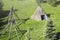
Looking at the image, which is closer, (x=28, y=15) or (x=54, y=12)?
(x=28, y=15)

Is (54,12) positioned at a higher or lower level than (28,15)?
lower

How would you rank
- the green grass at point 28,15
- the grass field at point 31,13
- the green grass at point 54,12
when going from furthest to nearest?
the green grass at point 54,12, the grass field at point 31,13, the green grass at point 28,15

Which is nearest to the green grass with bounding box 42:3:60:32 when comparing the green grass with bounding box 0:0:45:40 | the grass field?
the grass field

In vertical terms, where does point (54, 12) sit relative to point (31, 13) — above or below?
below

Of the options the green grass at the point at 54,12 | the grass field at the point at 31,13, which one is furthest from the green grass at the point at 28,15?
the green grass at the point at 54,12

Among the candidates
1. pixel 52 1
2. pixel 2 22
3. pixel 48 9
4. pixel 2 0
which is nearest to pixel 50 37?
pixel 2 22

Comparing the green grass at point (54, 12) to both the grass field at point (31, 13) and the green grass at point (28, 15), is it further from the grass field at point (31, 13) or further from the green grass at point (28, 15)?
the green grass at point (28, 15)

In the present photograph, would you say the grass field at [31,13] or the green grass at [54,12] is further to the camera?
the green grass at [54,12]

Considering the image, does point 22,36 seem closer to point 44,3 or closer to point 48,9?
point 48,9

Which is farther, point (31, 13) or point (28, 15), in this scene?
point (31, 13)

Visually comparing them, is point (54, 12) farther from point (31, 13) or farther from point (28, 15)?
point (28, 15)

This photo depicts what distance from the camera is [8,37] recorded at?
25438mm

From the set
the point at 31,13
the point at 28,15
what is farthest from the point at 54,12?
the point at 28,15

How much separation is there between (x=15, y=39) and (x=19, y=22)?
5.87 m
